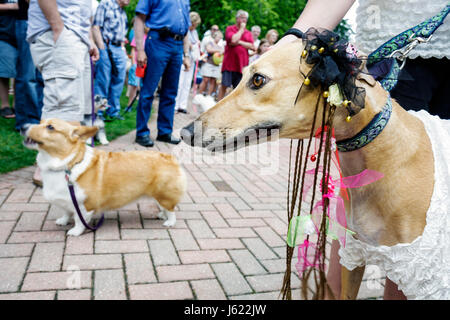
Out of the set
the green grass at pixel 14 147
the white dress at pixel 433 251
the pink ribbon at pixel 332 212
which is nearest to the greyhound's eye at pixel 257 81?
the pink ribbon at pixel 332 212

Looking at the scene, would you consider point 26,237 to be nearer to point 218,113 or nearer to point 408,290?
point 218,113

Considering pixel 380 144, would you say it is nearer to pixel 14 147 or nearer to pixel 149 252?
pixel 149 252

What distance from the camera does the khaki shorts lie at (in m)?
3.21

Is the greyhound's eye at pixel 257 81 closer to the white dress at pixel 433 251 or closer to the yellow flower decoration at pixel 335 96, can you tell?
the yellow flower decoration at pixel 335 96

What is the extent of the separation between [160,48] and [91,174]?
3.24 m

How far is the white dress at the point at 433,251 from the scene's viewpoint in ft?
4.07

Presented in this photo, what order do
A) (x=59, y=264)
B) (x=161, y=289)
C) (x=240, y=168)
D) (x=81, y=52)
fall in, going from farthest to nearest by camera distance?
(x=240, y=168) < (x=81, y=52) < (x=59, y=264) < (x=161, y=289)

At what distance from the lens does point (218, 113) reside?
53.8 inches

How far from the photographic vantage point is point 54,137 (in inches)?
102

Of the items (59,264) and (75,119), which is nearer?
(59,264)

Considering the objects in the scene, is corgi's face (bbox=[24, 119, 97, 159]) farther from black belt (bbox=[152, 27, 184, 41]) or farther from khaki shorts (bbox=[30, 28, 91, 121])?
black belt (bbox=[152, 27, 184, 41])

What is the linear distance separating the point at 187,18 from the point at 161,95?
1365 millimetres

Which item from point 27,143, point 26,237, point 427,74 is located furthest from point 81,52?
point 427,74

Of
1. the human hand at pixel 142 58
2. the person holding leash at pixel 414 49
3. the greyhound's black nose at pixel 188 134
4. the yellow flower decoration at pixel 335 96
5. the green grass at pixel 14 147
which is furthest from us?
the human hand at pixel 142 58
